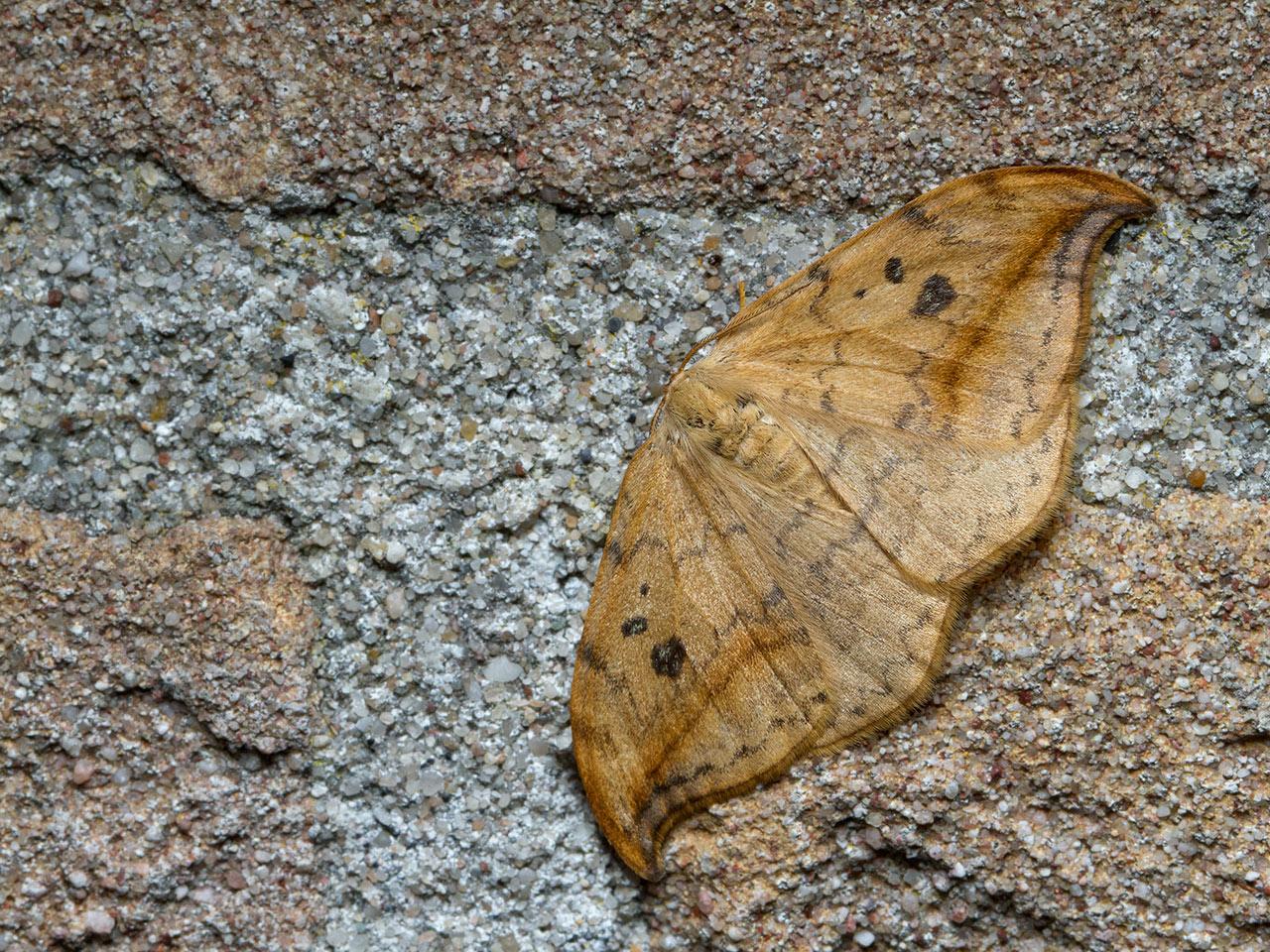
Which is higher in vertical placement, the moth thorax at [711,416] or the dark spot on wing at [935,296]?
the dark spot on wing at [935,296]

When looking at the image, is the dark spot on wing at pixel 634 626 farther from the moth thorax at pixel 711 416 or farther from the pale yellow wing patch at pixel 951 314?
the pale yellow wing patch at pixel 951 314

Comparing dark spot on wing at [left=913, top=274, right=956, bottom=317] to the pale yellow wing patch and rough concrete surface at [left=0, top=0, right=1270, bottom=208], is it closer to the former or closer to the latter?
the pale yellow wing patch

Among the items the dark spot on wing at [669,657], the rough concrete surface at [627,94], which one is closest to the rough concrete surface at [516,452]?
the rough concrete surface at [627,94]

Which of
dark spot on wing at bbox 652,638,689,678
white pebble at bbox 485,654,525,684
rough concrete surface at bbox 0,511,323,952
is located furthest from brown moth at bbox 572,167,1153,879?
rough concrete surface at bbox 0,511,323,952

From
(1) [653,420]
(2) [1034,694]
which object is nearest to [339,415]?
(1) [653,420]

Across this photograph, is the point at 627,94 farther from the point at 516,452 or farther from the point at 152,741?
the point at 152,741

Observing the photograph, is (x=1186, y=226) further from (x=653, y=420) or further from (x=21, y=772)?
(x=21, y=772)
